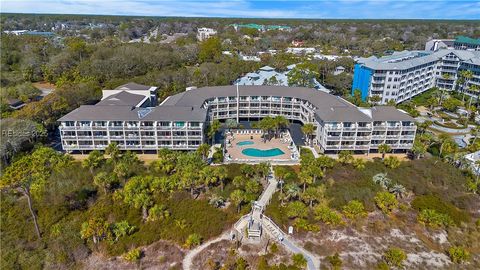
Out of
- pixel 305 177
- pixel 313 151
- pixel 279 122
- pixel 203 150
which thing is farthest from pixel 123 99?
pixel 305 177

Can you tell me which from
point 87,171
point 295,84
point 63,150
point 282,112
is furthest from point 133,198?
point 295,84

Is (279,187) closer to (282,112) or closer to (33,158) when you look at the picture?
(282,112)

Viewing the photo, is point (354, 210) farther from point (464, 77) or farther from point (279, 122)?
point (464, 77)

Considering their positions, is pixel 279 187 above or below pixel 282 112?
below

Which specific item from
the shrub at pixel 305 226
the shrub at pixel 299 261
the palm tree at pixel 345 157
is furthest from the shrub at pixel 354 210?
the shrub at pixel 299 261

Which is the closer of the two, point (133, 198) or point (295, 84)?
point (133, 198)

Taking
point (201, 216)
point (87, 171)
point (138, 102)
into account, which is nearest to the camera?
point (201, 216)

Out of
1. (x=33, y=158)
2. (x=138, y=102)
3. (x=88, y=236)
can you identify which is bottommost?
(x=88, y=236)
